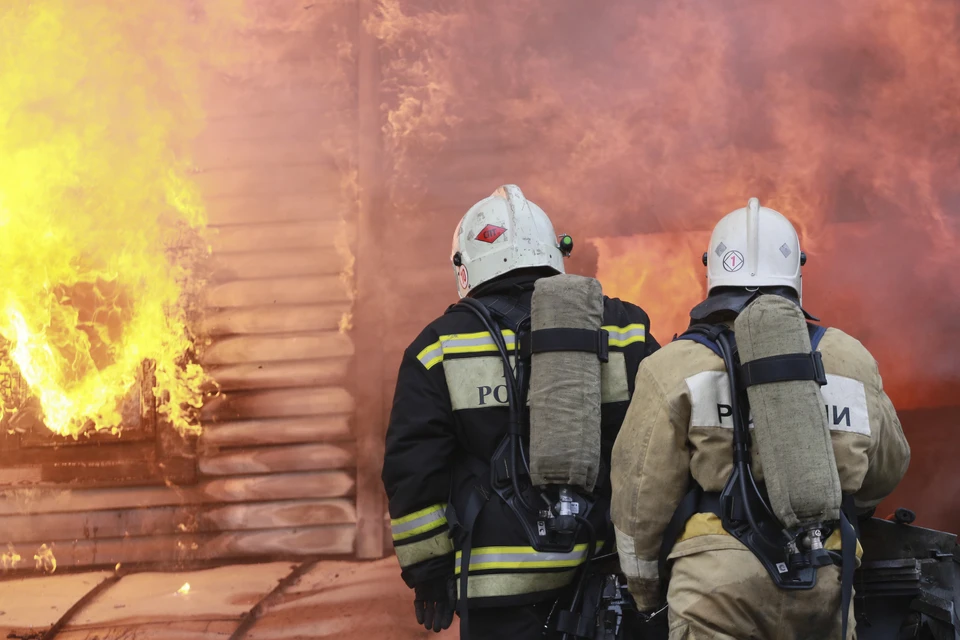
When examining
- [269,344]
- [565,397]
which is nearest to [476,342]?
[565,397]

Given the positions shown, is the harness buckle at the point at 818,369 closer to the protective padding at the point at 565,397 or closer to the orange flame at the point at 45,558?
the protective padding at the point at 565,397

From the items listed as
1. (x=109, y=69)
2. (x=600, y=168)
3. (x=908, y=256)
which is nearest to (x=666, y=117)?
(x=600, y=168)

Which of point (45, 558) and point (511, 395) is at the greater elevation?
point (511, 395)

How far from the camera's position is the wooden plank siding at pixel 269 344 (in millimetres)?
5379

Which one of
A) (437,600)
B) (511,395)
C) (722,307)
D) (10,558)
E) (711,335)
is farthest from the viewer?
(10,558)

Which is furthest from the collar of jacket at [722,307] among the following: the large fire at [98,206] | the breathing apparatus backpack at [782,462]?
the large fire at [98,206]

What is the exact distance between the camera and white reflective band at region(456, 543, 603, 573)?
3.02 meters

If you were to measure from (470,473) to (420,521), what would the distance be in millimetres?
236

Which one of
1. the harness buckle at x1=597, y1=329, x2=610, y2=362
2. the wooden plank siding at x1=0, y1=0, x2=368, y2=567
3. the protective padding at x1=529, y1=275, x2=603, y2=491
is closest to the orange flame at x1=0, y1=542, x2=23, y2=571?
the wooden plank siding at x1=0, y1=0, x2=368, y2=567

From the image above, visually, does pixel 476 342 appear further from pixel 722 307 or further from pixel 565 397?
Answer: pixel 722 307

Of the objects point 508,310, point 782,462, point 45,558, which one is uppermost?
point 508,310

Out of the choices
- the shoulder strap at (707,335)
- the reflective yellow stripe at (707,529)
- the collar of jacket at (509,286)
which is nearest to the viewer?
the reflective yellow stripe at (707,529)

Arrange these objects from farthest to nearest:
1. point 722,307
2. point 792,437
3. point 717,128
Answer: point 717,128
point 722,307
point 792,437

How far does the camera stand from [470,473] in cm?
317
